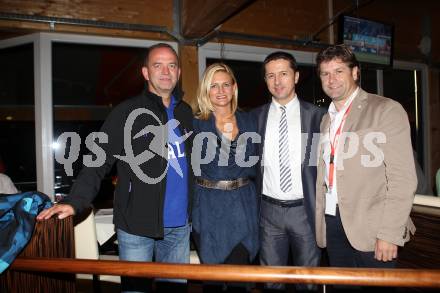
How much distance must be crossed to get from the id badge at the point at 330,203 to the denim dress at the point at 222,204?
18.0 inches

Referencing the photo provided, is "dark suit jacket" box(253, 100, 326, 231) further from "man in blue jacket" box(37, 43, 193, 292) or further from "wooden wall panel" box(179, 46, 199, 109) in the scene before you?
"wooden wall panel" box(179, 46, 199, 109)

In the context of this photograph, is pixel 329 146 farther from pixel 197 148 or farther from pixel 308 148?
pixel 197 148

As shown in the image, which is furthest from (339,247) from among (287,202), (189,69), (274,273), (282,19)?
(282,19)

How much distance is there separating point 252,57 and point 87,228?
355cm

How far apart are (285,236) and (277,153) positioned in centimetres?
55

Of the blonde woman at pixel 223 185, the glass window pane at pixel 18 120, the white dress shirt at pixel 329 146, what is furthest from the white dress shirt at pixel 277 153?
the glass window pane at pixel 18 120

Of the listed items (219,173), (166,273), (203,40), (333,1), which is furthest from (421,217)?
(333,1)

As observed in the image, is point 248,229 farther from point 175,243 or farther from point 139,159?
point 139,159

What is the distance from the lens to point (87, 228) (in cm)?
259

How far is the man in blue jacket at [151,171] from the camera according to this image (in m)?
1.98

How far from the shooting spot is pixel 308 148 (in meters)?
2.23

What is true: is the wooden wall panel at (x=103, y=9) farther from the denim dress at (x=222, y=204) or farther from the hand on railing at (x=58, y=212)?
the hand on railing at (x=58, y=212)

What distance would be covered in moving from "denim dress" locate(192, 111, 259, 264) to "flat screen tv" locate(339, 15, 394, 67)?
2866mm

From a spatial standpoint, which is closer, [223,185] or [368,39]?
[223,185]
